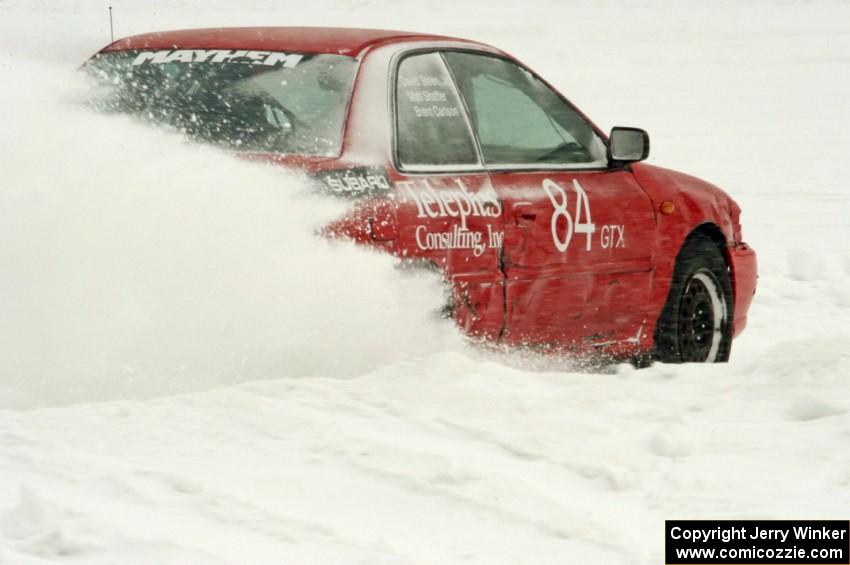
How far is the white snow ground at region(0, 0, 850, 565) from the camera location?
3.91 m

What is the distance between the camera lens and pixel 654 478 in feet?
14.9

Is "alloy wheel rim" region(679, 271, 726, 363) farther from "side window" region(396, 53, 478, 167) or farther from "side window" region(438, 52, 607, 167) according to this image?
"side window" region(396, 53, 478, 167)

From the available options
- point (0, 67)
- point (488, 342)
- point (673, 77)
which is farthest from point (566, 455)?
point (673, 77)

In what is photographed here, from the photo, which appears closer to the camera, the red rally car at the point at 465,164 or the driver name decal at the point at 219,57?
the red rally car at the point at 465,164

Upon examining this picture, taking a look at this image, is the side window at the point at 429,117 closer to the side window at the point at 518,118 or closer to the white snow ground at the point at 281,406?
the side window at the point at 518,118

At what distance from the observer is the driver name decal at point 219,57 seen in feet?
18.7

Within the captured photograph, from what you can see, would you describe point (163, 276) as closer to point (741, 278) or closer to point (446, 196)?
point (446, 196)

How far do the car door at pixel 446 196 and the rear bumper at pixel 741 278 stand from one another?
5.90ft

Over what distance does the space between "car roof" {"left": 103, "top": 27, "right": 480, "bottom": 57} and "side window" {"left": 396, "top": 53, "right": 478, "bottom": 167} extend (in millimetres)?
165

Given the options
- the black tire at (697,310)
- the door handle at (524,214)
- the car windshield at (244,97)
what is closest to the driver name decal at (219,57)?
the car windshield at (244,97)

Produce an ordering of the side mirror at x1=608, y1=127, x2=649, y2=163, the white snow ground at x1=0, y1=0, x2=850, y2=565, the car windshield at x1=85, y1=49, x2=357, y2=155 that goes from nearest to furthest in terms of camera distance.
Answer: the white snow ground at x1=0, y1=0, x2=850, y2=565
the car windshield at x1=85, y1=49, x2=357, y2=155
the side mirror at x1=608, y1=127, x2=649, y2=163

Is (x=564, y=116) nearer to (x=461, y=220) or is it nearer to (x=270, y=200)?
(x=461, y=220)

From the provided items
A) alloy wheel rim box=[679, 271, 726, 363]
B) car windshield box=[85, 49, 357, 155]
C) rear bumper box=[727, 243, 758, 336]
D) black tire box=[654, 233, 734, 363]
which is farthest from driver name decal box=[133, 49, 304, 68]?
rear bumper box=[727, 243, 758, 336]

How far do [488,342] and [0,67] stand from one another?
91.9 inches
